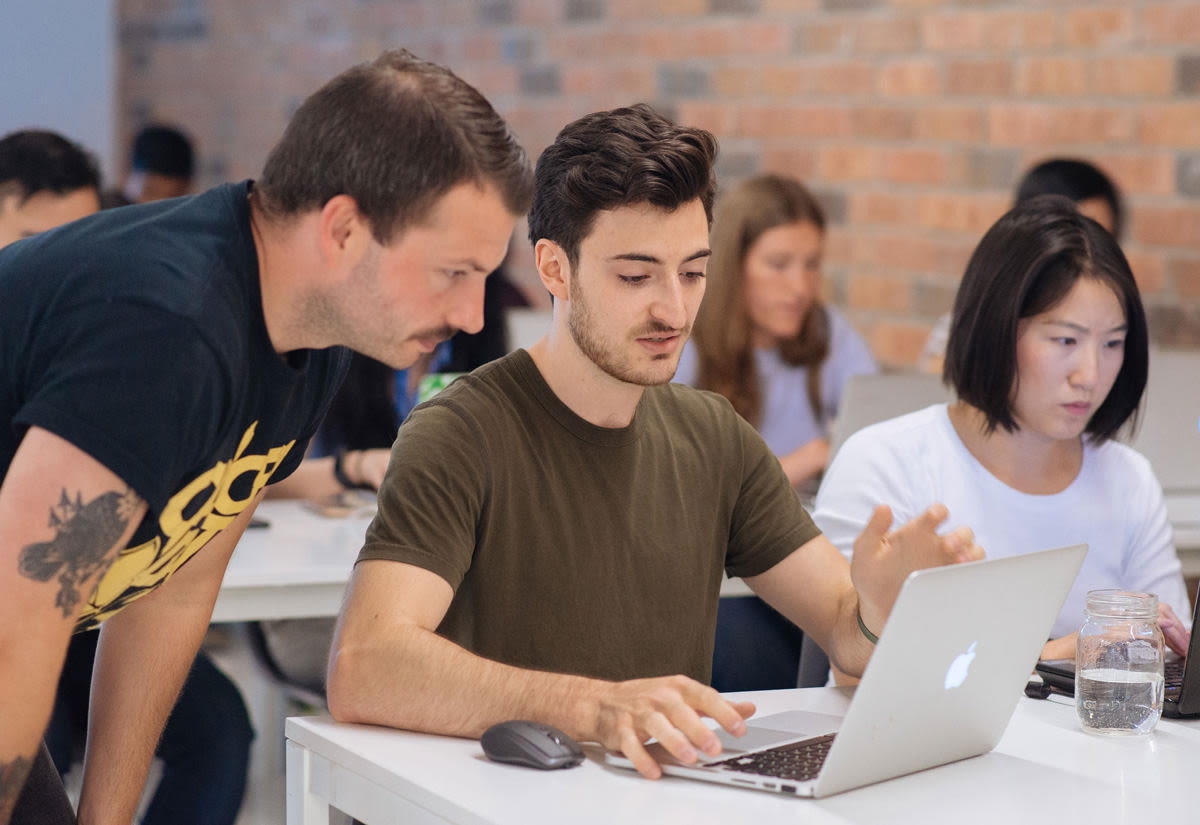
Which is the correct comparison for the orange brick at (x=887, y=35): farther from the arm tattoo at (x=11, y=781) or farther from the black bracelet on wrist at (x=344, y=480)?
the arm tattoo at (x=11, y=781)

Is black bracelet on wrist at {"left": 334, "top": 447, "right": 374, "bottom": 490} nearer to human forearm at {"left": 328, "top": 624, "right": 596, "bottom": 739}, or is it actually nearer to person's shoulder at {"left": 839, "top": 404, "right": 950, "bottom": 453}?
person's shoulder at {"left": 839, "top": 404, "right": 950, "bottom": 453}

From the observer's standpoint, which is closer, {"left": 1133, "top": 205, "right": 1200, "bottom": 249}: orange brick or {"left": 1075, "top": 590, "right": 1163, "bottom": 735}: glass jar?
{"left": 1075, "top": 590, "right": 1163, "bottom": 735}: glass jar

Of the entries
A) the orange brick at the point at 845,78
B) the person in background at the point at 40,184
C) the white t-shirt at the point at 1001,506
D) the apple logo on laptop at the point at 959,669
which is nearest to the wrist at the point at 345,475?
the person in background at the point at 40,184

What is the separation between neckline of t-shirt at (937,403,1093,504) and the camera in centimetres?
192

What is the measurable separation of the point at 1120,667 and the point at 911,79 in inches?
93.2

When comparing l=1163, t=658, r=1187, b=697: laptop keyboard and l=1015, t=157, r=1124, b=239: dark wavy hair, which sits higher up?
l=1015, t=157, r=1124, b=239: dark wavy hair

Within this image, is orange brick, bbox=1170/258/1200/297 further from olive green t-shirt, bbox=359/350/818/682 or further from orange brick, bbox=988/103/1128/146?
olive green t-shirt, bbox=359/350/818/682

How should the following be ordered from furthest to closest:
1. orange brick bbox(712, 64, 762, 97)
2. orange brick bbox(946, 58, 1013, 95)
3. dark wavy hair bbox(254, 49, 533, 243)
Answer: orange brick bbox(712, 64, 762, 97)
orange brick bbox(946, 58, 1013, 95)
dark wavy hair bbox(254, 49, 533, 243)

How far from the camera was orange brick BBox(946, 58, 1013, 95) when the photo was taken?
331 centimetres

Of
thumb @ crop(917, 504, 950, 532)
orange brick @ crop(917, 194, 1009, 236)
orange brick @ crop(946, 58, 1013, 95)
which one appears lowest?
thumb @ crop(917, 504, 950, 532)

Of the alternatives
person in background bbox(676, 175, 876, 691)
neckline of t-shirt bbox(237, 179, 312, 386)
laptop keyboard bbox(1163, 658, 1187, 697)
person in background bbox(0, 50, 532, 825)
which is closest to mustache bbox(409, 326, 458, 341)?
person in background bbox(0, 50, 532, 825)

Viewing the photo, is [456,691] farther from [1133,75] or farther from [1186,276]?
[1133,75]

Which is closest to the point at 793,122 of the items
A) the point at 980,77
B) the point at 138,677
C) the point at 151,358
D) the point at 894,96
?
the point at 894,96

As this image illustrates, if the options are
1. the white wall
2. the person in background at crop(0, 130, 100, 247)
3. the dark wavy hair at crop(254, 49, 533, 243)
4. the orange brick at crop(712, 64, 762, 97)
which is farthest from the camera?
the white wall
